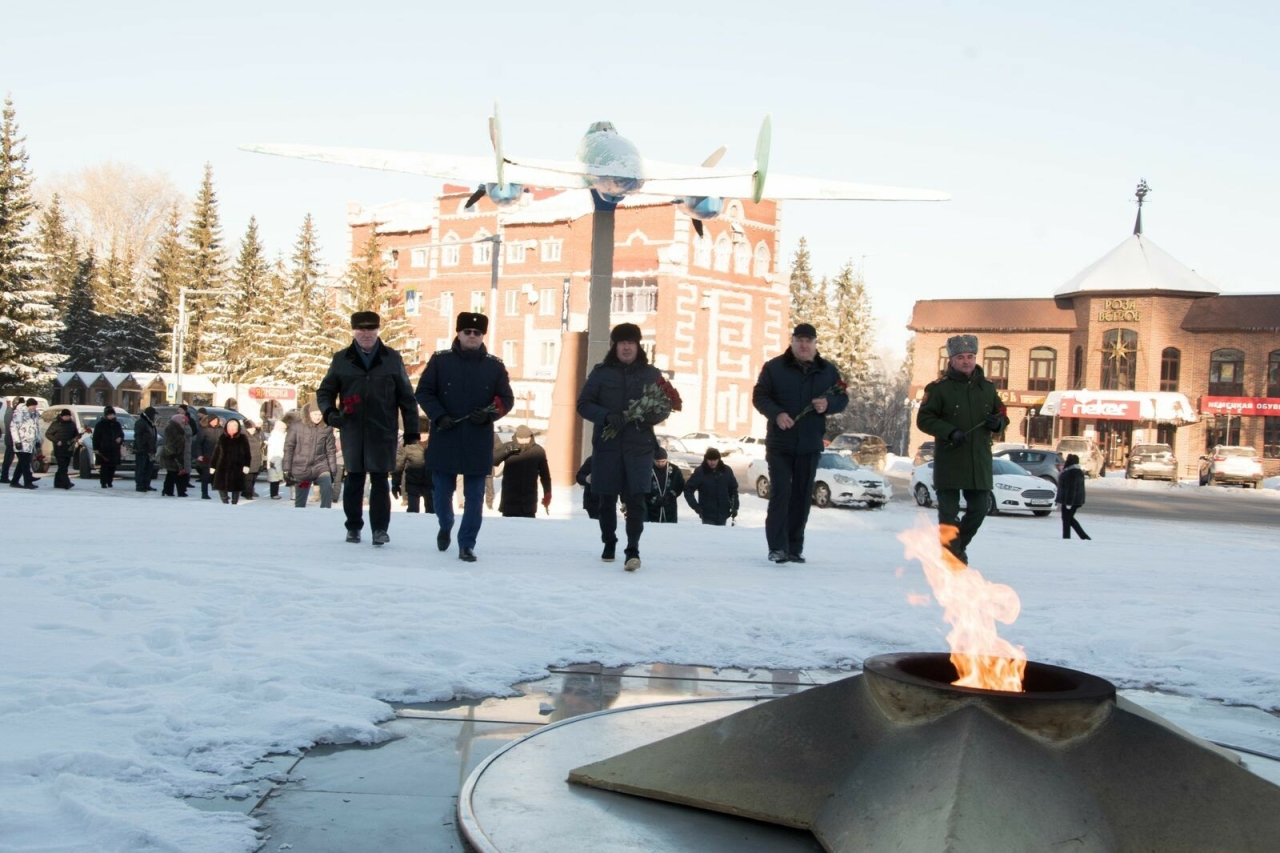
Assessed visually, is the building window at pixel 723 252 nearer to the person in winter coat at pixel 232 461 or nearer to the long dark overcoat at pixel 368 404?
the person in winter coat at pixel 232 461

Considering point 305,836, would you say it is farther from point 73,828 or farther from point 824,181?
point 824,181

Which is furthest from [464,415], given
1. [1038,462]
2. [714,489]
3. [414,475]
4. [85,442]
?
[1038,462]

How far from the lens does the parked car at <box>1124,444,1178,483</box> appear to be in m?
50.5

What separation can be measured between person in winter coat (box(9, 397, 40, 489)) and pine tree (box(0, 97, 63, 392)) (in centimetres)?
2571

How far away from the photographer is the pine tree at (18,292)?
44969 mm

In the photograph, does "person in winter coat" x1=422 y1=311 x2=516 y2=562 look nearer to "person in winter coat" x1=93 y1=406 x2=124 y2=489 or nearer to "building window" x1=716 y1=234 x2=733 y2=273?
"person in winter coat" x1=93 y1=406 x2=124 y2=489

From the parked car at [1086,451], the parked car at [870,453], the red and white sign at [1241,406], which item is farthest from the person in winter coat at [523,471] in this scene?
the red and white sign at [1241,406]

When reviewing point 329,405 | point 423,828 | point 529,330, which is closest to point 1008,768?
point 423,828

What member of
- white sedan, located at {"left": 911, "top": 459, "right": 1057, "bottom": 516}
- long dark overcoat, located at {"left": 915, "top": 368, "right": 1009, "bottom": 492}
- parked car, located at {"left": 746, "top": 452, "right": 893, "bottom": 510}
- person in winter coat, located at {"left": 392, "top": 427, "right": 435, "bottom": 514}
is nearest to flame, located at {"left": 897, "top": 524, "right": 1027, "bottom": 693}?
long dark overcoat, located at {"left": 915, "top": 368, "right": 1009, "bottom": 492}

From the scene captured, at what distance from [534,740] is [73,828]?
1564 mm

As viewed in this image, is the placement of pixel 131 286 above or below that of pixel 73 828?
above

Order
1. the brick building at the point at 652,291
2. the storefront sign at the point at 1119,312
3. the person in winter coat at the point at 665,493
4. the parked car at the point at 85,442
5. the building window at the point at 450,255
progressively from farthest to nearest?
the building window at the point at 450,255 → the brick building at the point at 652,291 → the storefront sign at the point at 1119,312 → the parked car at the point at 85,442 → the person in winter coat at the point at 665,493

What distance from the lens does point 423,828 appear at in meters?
3.35

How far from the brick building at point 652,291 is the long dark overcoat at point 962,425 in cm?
5266
